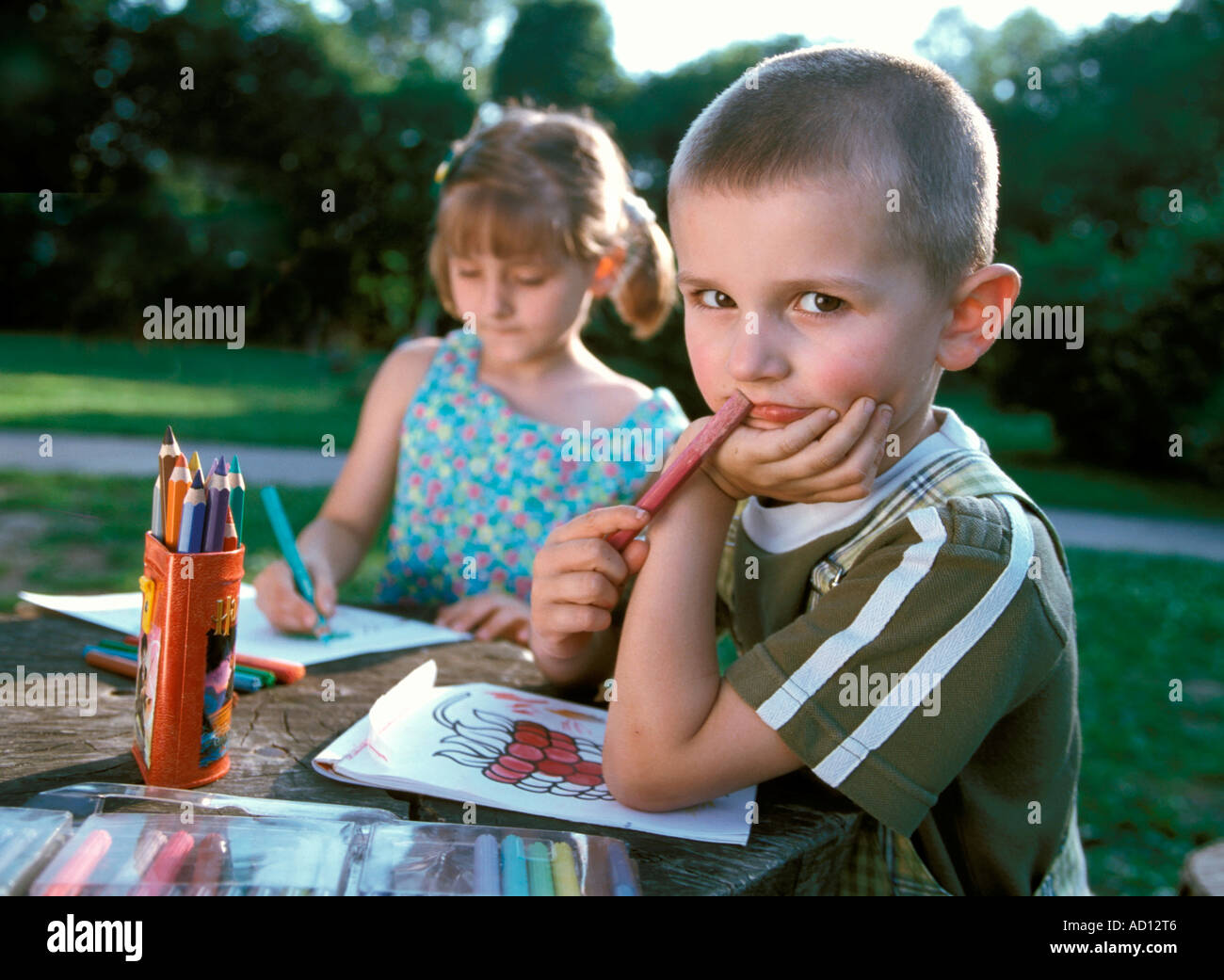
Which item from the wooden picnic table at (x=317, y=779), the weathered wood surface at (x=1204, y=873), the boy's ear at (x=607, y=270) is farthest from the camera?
the boy's ear at (x=607, y=270)

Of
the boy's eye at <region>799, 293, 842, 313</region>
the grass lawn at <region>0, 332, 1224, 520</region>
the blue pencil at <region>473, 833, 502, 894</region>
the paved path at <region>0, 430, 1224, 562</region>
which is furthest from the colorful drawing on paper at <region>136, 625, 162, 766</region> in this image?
the grass lawn at <region>0, 332, 1224, 520</region>

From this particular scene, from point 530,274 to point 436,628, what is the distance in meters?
0.77

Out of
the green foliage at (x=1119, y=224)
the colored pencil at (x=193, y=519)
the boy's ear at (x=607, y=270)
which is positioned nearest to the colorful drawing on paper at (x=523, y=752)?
the colored pencil at (x=193, y=519)

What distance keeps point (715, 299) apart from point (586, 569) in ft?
1.08

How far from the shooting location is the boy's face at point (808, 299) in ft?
3.56

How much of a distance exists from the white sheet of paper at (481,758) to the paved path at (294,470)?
19.3 feet

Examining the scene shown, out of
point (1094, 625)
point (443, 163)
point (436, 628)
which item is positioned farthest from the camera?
point (1094, 625)

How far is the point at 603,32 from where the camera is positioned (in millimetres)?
9594

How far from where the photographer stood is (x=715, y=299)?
3.88 ft

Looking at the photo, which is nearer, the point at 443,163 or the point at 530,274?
the point at 530,274

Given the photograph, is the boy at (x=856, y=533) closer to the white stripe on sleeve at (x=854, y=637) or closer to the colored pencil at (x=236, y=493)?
the white stripe on sleeve at (x=854, y=637)
